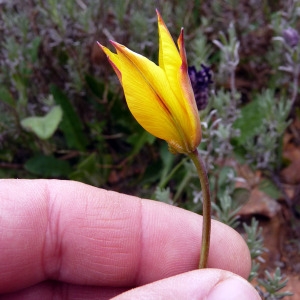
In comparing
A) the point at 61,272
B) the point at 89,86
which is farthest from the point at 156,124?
the point at 89,86

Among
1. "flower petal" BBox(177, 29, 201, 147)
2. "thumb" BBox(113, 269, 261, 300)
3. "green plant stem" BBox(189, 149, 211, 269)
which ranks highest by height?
"flower petal" BBox(177, 29, 201, 147)

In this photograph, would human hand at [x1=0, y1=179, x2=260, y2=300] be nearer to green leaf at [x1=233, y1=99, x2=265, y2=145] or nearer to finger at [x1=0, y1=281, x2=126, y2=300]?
finger at [x1=0, y1=281, x2=126, y2=300]

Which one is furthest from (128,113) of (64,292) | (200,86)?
(64,292)

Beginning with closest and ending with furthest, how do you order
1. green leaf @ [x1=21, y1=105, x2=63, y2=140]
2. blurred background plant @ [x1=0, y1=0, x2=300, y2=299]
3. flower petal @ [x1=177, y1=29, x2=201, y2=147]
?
flower petal @ [x1=177, y1=29, x2=201, y2=147], green leaf @ [x1=21, y1=105, x2=63, y2=140], blurred background plant @ [x1=0, y1=0, x2=300, y2=299]

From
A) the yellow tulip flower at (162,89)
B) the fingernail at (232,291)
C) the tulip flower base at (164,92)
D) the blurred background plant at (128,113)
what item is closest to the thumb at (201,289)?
the fingernail at (232,291)

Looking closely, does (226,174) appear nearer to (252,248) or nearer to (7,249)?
(252,248)

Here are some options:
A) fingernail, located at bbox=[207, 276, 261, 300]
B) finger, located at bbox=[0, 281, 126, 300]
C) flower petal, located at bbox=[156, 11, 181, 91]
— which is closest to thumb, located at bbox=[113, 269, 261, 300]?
fingernail, located at bbox=[207, 276, 261, 300]

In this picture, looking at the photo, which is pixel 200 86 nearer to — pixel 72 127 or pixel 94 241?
pixel 94 241
